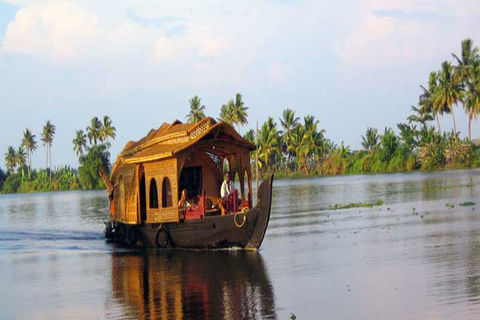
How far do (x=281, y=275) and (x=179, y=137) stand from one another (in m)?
4.69

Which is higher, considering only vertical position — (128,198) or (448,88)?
(448,88)

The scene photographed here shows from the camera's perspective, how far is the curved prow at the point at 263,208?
13.7 metres

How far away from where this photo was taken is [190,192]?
16781 millimetres

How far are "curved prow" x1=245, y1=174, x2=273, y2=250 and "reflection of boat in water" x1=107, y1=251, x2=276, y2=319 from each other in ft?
1.38

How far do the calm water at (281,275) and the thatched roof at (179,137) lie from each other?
7.28 feet

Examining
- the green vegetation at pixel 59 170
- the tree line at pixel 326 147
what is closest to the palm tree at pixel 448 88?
the tree line at pixel 326 147

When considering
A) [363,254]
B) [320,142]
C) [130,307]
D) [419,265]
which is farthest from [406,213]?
[320,142]

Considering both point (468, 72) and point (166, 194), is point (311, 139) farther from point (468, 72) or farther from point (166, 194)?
point (166, 194)

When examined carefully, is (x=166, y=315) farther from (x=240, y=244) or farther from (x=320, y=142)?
(x=320, y=142)

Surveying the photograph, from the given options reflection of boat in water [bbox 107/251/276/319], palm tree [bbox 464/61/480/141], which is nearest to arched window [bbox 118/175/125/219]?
reflection of boat in water [bbox 107/251/276/319]

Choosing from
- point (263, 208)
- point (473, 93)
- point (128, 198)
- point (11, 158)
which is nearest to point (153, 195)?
point (128, 198)

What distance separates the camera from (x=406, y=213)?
21031 millimetres

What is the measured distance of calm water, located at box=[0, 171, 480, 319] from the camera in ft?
30.6

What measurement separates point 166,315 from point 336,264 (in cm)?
419
